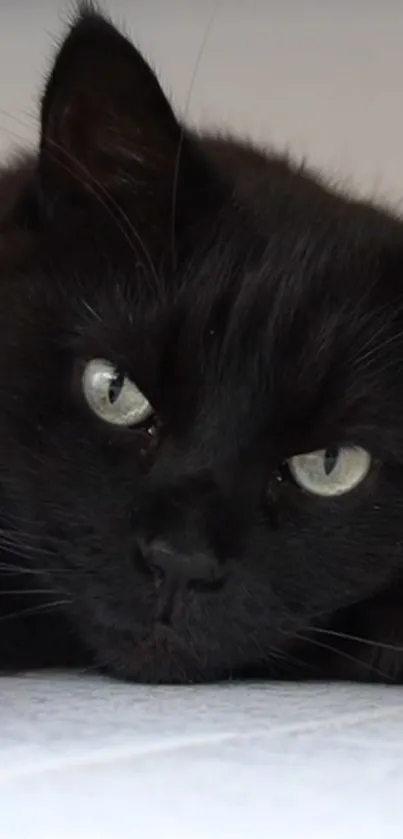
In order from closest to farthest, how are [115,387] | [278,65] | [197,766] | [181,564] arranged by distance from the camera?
[197,766]
[181,564]
[115,387]
[278,65]

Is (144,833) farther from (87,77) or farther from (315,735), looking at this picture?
(87,77)

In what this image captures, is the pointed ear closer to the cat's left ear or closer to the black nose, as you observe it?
the cat's left ear

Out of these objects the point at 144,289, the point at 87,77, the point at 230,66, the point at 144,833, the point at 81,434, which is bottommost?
the point at 144,833

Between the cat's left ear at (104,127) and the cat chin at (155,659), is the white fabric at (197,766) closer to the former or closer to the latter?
the cat chin at (155,659)

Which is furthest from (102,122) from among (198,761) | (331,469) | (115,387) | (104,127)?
(198,761)

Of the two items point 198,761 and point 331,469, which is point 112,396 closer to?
point 331,469

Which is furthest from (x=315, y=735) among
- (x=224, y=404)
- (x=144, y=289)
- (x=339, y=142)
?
(x=339, y=142)
